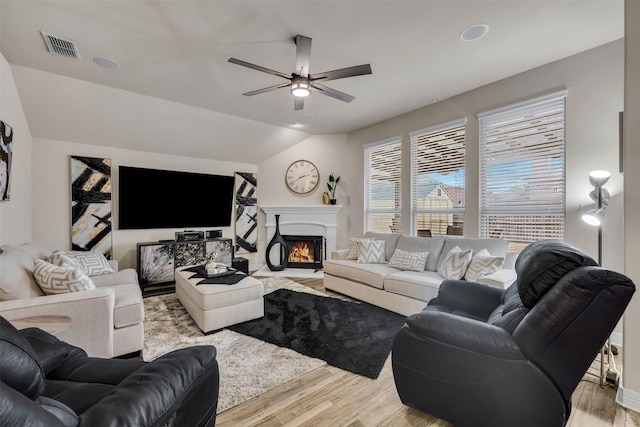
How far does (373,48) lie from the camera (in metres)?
2.76

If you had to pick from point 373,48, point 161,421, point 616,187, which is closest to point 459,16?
point 373,48

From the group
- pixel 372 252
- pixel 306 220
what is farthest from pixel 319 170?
pixel 372 252

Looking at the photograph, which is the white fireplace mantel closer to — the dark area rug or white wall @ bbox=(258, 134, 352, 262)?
white wall @ bbox=(258, 134, 352, 262)

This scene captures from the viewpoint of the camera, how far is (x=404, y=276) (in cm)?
326

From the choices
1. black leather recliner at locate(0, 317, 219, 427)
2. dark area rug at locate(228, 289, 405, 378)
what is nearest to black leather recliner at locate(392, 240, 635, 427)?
dark area rug at locate(228, 289, 405, 378)

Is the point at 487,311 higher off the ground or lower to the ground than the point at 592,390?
higher

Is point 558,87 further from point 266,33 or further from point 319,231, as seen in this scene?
point 319,231

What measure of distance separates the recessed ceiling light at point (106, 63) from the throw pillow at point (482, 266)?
175 inches

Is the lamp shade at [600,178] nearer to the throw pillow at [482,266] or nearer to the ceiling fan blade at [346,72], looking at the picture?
the throw pillow at [482,266]

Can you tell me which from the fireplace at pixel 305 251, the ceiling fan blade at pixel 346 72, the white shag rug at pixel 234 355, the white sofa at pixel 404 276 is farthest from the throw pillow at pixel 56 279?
the fireplace at pixel 305 251

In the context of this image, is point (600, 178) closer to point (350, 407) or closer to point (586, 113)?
point (586, 113)

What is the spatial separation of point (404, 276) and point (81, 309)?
3.06m

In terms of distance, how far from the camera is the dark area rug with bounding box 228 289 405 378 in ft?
7.69

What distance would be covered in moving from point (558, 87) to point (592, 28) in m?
0.63
